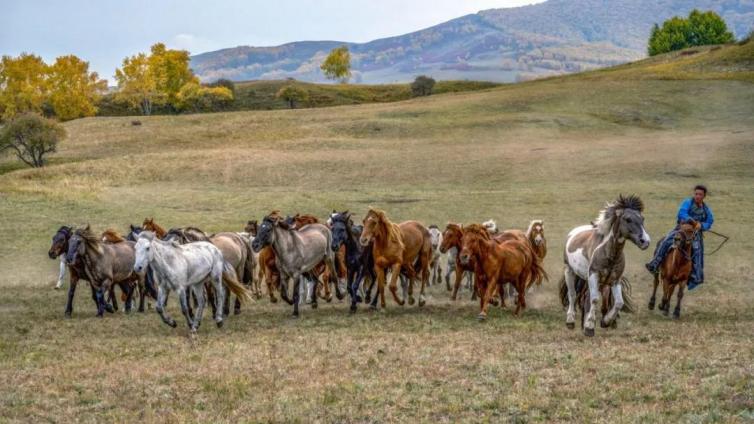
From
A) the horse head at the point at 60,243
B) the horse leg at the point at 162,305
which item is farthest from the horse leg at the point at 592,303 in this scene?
the horse head at the point at 60,243

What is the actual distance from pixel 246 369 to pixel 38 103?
97247 mm

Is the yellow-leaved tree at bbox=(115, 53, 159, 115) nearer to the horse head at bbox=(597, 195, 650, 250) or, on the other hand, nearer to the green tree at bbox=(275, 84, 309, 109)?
the green tree at bbox=(275, 84, 309, 109)

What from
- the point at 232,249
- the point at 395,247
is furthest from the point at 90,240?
the point at 395,247

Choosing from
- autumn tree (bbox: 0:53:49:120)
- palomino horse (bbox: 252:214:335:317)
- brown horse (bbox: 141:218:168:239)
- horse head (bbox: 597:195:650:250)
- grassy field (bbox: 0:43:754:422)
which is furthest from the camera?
autumn tree (bbox: 0:53:49:120)

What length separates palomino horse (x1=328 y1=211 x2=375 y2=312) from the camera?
18.1 m

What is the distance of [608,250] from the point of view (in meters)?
14.0

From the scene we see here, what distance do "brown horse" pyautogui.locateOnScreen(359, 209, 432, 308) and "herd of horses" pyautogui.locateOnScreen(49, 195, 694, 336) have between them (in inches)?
1.0

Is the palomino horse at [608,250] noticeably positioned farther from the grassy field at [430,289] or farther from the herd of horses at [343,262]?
the grassy field at [430,289]

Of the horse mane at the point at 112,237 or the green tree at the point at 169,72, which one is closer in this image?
the horse mane at the point at 112,237

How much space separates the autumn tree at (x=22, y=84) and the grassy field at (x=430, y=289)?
2576 centimetres

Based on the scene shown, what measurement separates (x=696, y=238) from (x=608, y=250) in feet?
13.9

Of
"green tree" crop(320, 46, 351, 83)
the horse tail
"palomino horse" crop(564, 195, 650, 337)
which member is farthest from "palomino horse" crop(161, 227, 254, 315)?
"green tree" crop(320, 46, 351, 83)

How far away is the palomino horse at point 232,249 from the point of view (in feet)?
60.4

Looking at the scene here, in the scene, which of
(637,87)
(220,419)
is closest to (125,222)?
(220,419)
